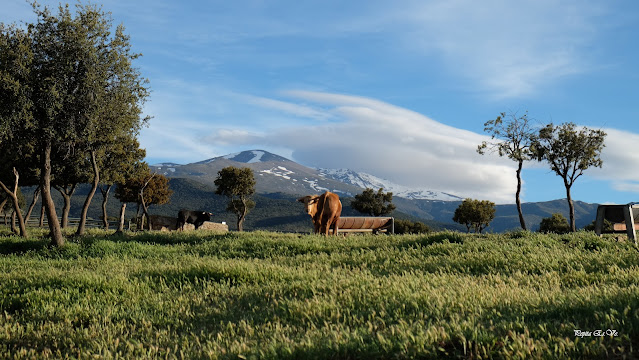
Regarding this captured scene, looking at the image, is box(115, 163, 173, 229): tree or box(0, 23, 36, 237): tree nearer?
box(0, 23, 36, 237): tree

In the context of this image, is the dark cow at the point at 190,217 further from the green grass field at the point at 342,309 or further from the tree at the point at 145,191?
the green grass field at the point at 342,309

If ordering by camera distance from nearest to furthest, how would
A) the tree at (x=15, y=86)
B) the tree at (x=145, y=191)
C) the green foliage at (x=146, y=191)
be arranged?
the tree at (x=15, y=86) → the tree at (x=145, y=191) → the green foliage at (x=146, y=191)

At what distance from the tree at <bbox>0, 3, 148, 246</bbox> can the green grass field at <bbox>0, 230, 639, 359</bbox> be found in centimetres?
1236

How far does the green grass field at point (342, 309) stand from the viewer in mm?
4742

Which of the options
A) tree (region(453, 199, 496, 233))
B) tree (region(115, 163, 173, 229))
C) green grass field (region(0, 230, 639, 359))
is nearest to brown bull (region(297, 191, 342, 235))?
green grass field (region(0, 230, 639, 359))

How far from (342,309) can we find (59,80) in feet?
71.0

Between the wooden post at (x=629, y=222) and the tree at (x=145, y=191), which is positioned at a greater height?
the tree at (x=145, y=191)

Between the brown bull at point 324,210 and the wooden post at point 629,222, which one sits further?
the brown bull at point 324,210

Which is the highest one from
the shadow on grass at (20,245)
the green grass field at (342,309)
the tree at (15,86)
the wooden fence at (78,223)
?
the tree at (15,86)

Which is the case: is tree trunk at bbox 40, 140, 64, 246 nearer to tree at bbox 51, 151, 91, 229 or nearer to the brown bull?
tree at bbox 51, 151, 91, 229

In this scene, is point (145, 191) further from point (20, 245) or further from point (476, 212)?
point (476, 212)

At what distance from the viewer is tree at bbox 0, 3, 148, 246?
2177 centimetres

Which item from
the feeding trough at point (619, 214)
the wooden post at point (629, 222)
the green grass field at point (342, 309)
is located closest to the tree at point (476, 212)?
the feeding trough at point (619, 214)

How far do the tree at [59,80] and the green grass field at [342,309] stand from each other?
12364 mm
